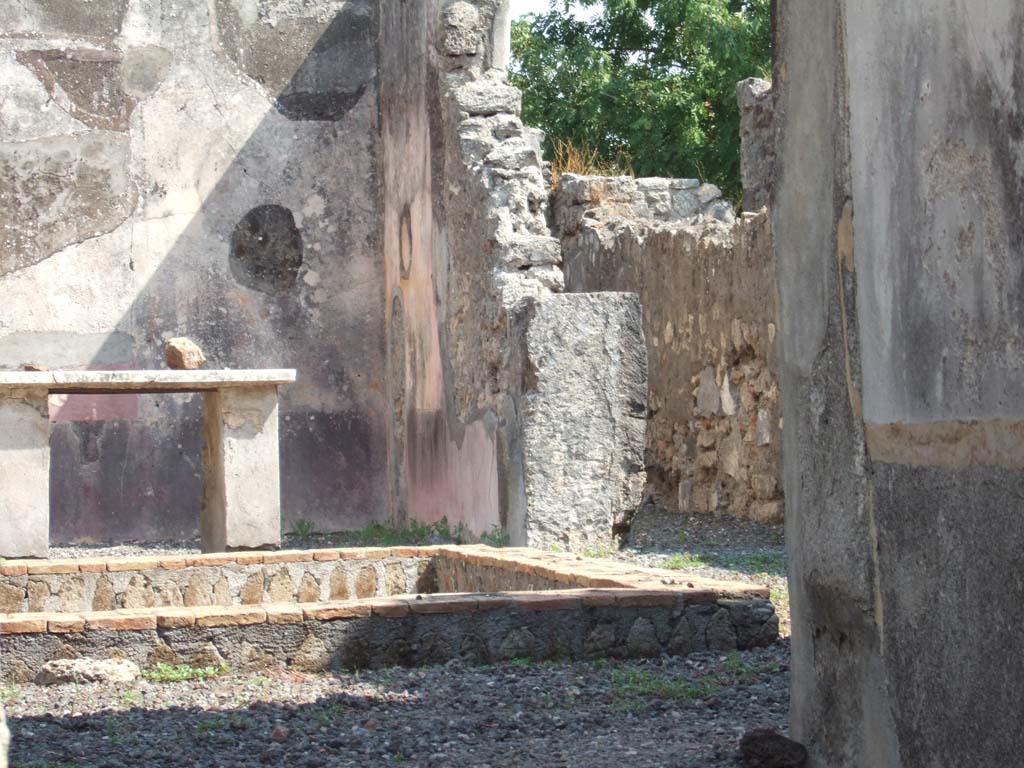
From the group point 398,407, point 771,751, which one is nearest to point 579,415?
point 398,407

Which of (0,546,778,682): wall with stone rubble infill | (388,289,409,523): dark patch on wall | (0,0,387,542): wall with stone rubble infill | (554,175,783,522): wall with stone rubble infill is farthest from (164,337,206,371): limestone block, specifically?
(0,546,778,682): wall with stone rubble infill

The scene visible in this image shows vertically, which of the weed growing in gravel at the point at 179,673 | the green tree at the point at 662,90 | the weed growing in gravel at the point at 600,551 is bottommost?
the weed growing in gravel at the point at 179,673

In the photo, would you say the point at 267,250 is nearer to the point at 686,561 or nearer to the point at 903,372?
the point at 686,561

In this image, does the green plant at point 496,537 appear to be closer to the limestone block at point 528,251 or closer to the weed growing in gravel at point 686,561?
the weed growing in gravel at point 686,561

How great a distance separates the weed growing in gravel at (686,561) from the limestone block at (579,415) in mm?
318

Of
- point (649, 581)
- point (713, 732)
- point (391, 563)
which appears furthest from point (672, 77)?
point (713, 732)

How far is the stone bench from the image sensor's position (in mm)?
7363

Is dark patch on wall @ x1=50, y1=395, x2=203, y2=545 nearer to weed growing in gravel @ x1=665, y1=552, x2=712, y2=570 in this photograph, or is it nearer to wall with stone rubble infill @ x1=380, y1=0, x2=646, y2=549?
wall with stone rubble infill @ x1=380, y1=0, x2=646, y2=549

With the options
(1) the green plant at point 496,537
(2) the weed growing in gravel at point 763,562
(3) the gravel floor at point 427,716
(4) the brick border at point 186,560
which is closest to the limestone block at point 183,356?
(1) the green plant at point 496,537

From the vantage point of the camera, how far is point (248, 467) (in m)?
7.69

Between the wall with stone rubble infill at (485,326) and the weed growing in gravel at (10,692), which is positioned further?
the wall with stone rubble infill at (485,326)

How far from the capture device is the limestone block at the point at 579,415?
6.84 m

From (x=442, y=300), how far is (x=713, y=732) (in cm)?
568

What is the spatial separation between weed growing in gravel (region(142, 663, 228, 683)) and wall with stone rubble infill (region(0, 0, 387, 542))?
583 cm
